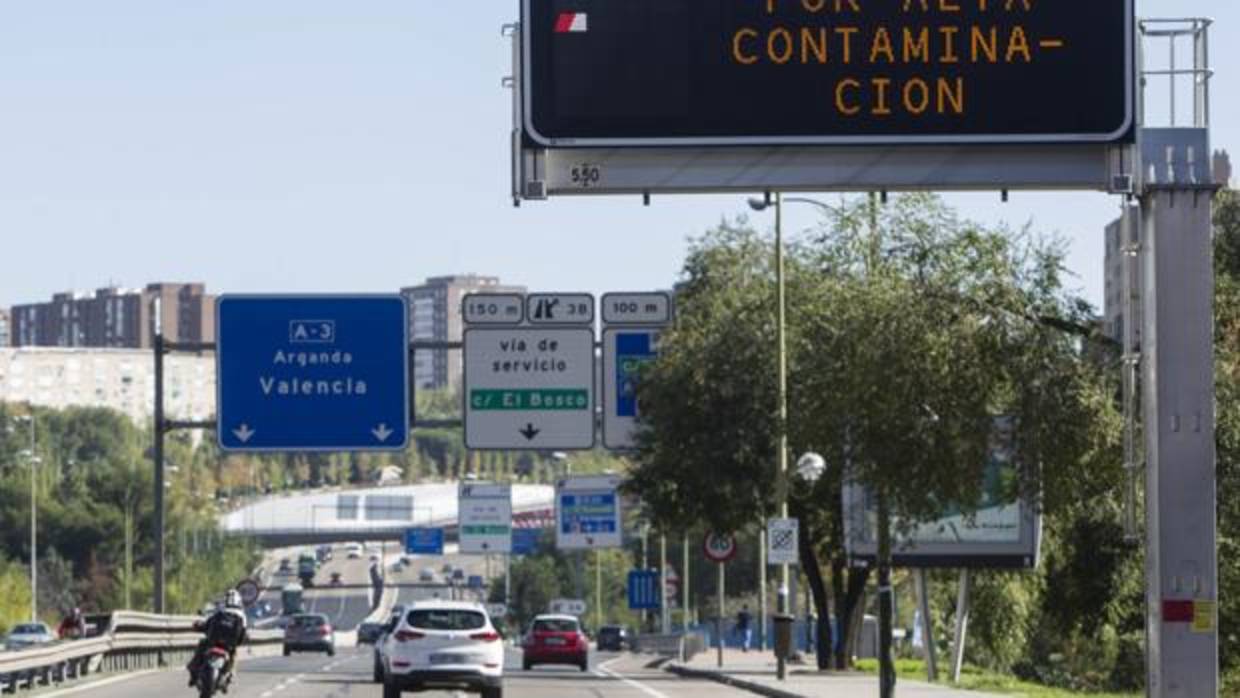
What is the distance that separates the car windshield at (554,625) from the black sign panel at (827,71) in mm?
42389

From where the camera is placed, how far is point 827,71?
26.0m

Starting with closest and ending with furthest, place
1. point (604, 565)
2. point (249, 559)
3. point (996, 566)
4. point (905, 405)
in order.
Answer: point (905, 405), point (996, 566), point (249, 559), point (604, 565)

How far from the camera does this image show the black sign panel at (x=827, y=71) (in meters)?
25.8

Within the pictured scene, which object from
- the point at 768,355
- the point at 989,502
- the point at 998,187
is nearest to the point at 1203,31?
the point at 998,187

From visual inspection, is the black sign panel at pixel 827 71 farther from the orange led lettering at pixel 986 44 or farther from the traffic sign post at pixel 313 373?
the traffic sign post at pixel 313 373

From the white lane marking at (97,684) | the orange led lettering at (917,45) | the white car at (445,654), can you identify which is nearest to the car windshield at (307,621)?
the white lane marking at (97,684)

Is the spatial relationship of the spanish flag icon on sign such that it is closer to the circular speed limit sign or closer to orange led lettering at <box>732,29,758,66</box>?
orange led lettering at <box>732,29,758,66</box>

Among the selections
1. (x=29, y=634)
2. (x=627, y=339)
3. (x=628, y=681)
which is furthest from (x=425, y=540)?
(x=627, y=339)

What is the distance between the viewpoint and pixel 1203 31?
1062 inches

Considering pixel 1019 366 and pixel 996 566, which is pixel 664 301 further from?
A: pixel 1019 366

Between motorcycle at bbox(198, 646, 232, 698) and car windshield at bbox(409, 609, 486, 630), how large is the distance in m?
5.39

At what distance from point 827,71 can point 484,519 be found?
94.3 metres

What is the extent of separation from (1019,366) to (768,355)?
26427mm

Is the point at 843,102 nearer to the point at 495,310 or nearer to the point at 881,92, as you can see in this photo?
the point at 881,92
